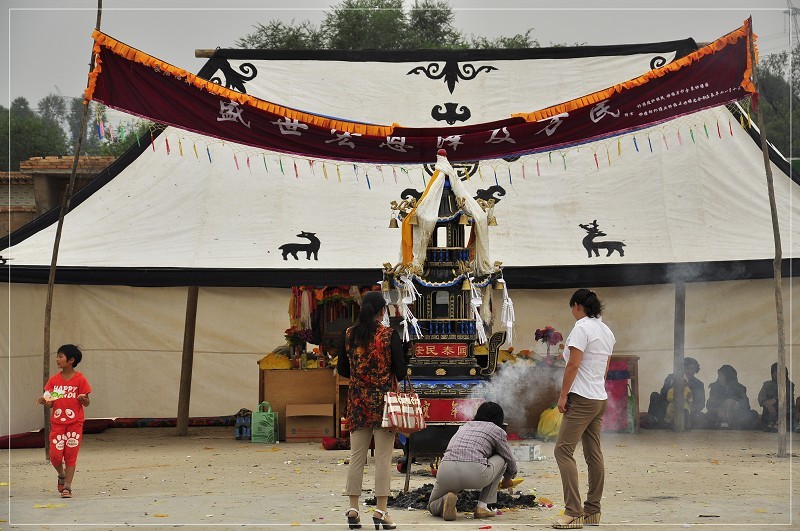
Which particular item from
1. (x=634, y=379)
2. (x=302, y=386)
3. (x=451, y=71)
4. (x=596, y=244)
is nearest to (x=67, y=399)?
(x=302, y=386)

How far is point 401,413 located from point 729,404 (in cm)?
746

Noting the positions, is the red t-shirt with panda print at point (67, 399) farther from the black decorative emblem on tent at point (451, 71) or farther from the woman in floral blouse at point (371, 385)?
the black decorative emblem on tent at point (451, 71)

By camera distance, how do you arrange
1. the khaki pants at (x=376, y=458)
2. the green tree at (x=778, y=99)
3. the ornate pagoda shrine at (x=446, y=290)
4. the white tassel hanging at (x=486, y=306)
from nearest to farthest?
the khaki pants at (x=376, y=458) < the ornate pagoda shrine at (x=446, y=290) < the white tassel hanging at (x=486, y=306) < the green tree at (x=778, y=99)

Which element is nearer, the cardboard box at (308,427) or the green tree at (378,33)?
the cardboard box at (308,427)

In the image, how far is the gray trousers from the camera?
25.2ft

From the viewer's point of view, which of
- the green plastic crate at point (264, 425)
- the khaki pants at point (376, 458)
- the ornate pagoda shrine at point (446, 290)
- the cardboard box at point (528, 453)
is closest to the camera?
the khaki pants at point (376, 458)

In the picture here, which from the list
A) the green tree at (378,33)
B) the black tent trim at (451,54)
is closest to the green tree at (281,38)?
the green tree at (378,33)

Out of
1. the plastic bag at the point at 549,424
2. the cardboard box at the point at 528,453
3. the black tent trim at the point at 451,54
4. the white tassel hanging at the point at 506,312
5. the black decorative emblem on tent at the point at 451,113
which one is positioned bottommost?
the cardboard box at the point at 528,453

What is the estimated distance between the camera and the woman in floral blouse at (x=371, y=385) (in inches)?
293

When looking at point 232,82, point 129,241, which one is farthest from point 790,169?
point 129,241

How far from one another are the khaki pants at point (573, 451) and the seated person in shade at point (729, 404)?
262 inches

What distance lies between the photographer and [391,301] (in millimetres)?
11156

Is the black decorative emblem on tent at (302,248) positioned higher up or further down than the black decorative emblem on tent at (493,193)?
further down

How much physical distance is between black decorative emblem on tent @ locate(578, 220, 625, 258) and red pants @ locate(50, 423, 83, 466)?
614cm
